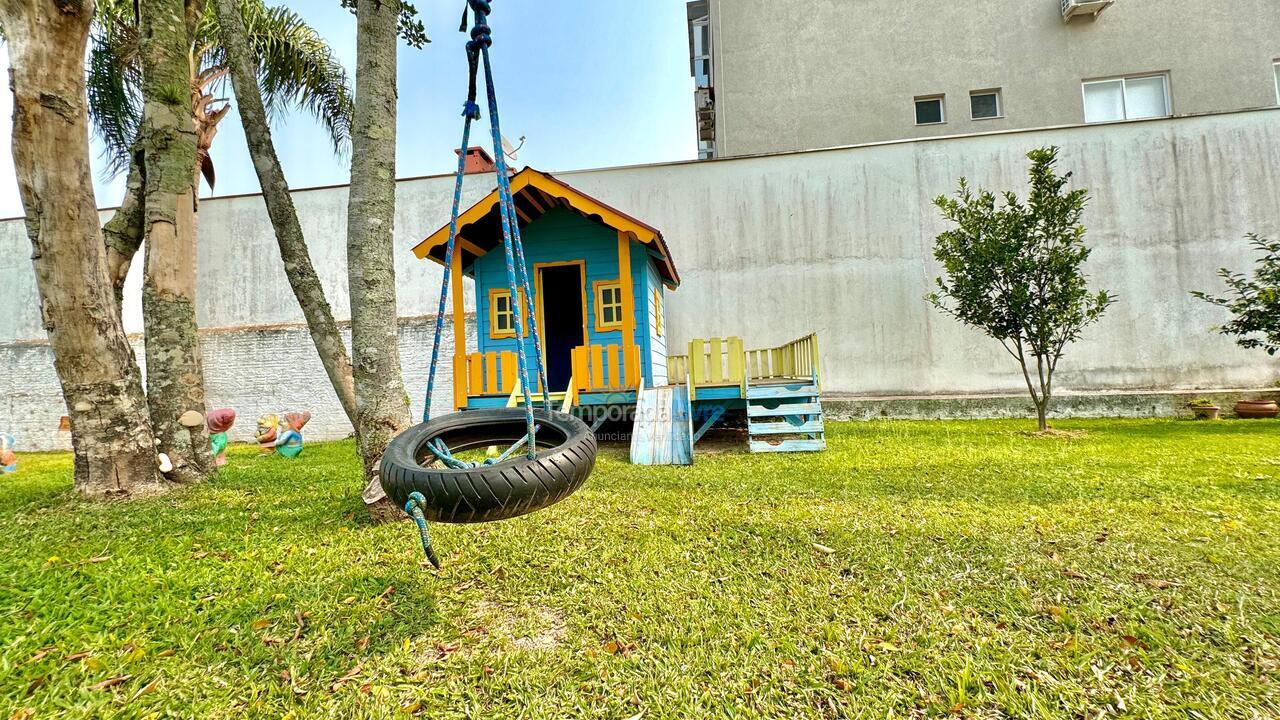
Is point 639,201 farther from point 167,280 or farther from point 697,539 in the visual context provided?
point 697,539

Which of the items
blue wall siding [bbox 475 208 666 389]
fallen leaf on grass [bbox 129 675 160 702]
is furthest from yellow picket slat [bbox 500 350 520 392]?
fallen leaf on grass [bbox 129 675 160 702]

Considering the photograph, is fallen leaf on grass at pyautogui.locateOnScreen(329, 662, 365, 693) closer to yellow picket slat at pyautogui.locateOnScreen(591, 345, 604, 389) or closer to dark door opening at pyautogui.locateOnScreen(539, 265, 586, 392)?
yellow picket slat at pyautogui.locateOnScreen(591, 345, 604, 389)

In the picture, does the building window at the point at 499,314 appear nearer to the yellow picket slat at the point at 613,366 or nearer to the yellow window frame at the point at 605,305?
the yellow window frame at the point at 605,305

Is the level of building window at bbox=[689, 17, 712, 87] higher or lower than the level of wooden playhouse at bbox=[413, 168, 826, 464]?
higher

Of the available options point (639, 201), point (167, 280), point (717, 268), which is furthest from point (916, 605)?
point (639, 201)

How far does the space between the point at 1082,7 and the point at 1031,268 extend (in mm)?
9302

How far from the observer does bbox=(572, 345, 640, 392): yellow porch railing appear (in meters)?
6.73

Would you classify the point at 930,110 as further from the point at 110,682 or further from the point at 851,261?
the point at 110,682

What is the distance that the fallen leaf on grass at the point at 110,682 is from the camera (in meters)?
1.89

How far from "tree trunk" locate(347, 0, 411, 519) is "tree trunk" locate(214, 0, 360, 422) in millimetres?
1458

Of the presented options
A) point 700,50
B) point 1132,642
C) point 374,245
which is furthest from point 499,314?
point 700,50

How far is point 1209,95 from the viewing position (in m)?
11.6

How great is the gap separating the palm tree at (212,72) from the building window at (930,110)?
13035mm

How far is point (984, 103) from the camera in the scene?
12.4 meters
